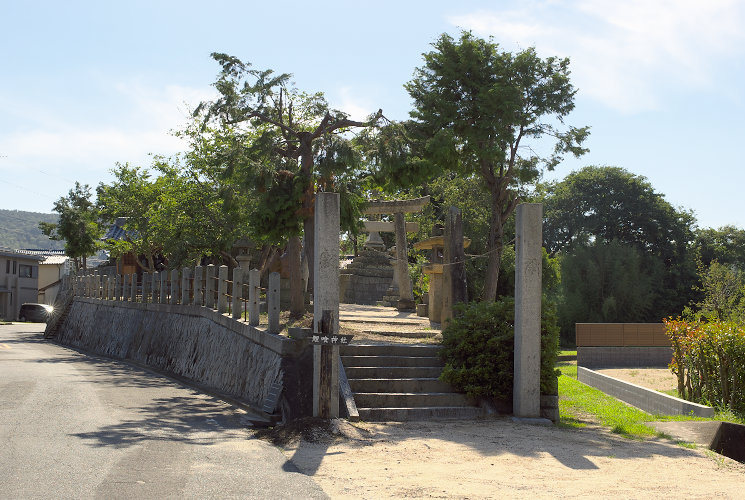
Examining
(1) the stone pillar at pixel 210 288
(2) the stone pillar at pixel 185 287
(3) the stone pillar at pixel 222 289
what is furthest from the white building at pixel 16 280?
(3) the stone pillar at pixel 222 289

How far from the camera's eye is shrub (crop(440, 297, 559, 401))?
35.6ft

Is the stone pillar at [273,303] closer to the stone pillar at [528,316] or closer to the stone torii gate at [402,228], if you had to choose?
the stone pillar at [528,316]

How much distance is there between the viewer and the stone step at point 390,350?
12.0 meters

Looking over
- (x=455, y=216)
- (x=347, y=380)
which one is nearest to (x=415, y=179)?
(x=455, y=216)

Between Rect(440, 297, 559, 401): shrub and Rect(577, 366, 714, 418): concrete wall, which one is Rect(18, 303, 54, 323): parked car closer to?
Rect(577, 366, 714, 418): concrete wall

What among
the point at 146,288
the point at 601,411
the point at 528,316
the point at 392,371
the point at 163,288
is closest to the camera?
the point at 528,316

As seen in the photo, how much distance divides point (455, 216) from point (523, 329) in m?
4.47

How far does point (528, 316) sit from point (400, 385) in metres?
2.24

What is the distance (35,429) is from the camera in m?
8.80

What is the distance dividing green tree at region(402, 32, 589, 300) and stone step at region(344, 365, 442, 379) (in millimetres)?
5327

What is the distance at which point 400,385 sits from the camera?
11125mm

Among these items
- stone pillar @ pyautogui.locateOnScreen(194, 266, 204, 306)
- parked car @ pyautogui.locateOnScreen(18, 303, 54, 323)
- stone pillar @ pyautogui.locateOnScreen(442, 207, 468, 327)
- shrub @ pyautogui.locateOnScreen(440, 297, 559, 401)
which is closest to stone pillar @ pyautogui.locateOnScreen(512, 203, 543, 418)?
shrub @ pyautogui.locateOnScreen(440, 297, 559, 401)

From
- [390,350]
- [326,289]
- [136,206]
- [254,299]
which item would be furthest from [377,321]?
[136,206]

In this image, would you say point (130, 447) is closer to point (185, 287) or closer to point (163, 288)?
point (185, 287)
